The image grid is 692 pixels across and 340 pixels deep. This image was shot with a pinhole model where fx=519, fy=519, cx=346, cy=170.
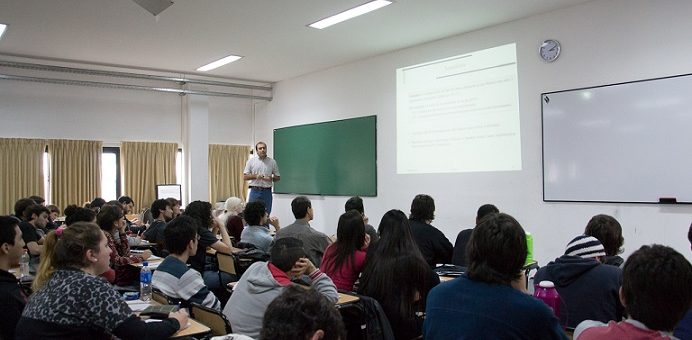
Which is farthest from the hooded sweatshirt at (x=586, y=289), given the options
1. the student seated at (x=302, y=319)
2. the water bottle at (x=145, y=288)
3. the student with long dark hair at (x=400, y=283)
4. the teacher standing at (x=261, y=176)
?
the teacher standing at (x=261, y=176)

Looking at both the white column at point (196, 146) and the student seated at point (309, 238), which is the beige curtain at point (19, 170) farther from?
the student seated at point (309, 238)

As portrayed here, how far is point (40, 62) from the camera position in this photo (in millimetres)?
8594

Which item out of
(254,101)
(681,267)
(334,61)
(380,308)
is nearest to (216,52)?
(334,61)

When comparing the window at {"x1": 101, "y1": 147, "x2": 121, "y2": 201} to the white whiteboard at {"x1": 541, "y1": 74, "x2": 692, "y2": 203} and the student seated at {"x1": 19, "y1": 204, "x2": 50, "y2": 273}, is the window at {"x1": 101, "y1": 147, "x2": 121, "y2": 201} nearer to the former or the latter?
the student seated at {"x1": 19, "y1": 204, "x2": 50, "y2": 273}

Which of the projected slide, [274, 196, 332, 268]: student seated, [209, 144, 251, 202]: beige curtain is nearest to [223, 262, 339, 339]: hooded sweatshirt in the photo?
[274, 196, 332, 268]: student seated

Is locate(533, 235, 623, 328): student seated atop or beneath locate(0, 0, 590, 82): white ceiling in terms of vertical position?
beneath

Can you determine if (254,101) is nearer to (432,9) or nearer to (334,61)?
(334,61)

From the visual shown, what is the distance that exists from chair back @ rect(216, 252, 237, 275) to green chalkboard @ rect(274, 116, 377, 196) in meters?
4.13

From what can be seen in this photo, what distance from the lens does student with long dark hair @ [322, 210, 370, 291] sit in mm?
3541

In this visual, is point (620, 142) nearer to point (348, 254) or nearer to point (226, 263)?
point (348, 254)

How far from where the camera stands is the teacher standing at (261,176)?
9078 millimetres

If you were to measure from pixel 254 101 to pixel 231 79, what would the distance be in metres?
0.81

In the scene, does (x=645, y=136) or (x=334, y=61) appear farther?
(x=334, y=61)

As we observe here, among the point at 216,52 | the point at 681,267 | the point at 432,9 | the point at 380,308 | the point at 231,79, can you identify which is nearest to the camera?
the point at 681,267
